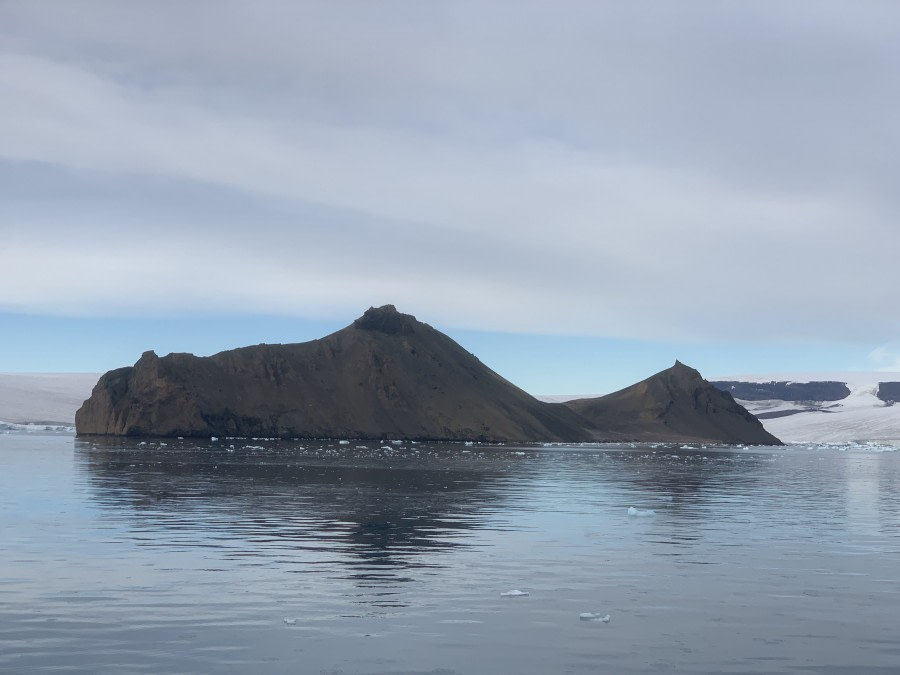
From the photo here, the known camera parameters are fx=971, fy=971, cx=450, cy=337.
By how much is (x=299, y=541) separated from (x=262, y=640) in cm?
1045

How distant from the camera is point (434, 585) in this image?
1809cm

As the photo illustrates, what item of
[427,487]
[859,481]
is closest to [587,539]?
[427,487]

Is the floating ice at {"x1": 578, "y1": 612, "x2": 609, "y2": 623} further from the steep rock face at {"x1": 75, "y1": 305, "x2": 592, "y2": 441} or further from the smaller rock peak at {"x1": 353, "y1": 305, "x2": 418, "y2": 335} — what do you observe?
the smaller rock peak at {"x1": 353, "y1": 305, "x2": 418, "y2": 335}

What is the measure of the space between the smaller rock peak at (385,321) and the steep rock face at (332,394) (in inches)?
8.5

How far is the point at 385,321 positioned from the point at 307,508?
146275 millimetres

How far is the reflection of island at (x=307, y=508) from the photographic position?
2277 cm

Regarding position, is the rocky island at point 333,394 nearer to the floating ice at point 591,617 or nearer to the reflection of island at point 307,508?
the reflection of island at point 307,508

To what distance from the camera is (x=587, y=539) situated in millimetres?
25719

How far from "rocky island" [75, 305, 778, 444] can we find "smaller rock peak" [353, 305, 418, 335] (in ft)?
0.71

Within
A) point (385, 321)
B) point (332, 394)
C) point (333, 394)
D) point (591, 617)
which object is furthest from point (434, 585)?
point (385, 321)

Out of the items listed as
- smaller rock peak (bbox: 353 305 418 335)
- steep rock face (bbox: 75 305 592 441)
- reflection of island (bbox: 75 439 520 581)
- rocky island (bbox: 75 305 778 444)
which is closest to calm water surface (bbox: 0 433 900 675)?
reflection of island (bbox: 75 439 520 581)

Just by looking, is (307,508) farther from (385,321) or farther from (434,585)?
(385,321)

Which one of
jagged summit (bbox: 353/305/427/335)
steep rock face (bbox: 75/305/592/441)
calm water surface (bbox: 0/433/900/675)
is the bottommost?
calm water surface (bbox: 0/433/900/675)

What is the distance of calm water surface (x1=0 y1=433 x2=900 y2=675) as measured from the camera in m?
13.0
